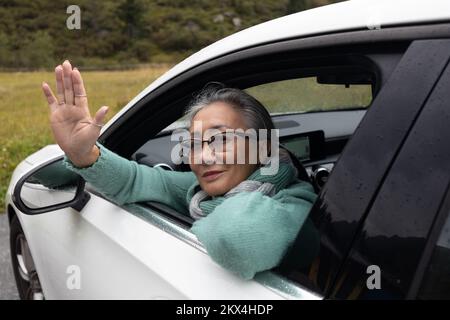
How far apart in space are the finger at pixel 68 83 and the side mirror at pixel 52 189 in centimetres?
50

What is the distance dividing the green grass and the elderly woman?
4.22 meters

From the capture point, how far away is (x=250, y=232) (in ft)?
3.95

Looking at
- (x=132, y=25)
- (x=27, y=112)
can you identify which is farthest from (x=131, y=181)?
(x=132, y=25)

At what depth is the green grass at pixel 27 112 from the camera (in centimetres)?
655

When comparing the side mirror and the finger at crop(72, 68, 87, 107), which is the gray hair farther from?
the side mirror

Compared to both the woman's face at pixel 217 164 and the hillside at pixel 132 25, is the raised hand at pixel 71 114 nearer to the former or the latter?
the woman's face at pixel 217 164

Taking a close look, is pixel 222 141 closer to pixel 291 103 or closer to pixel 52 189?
pixel 52 189

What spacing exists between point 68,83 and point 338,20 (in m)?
0.80

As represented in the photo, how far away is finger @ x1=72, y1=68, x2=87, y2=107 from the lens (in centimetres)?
151

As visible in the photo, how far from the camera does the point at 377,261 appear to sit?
1.02 metres

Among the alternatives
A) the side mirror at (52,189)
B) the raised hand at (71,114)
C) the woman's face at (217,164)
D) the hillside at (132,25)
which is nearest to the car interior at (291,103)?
the woman's face at (217,164)

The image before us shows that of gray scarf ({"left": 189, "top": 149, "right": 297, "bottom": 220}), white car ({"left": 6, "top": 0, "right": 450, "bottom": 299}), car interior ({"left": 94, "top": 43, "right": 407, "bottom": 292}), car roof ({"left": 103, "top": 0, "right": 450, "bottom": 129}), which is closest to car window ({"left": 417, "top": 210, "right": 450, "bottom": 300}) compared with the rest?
white car ({"left": 6, "top": 0, "right": 450, "bottom": 299})

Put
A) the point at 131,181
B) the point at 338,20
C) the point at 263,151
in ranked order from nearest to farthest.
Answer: the point at 338,20 < the point at 263,151 < the point at 131,181
